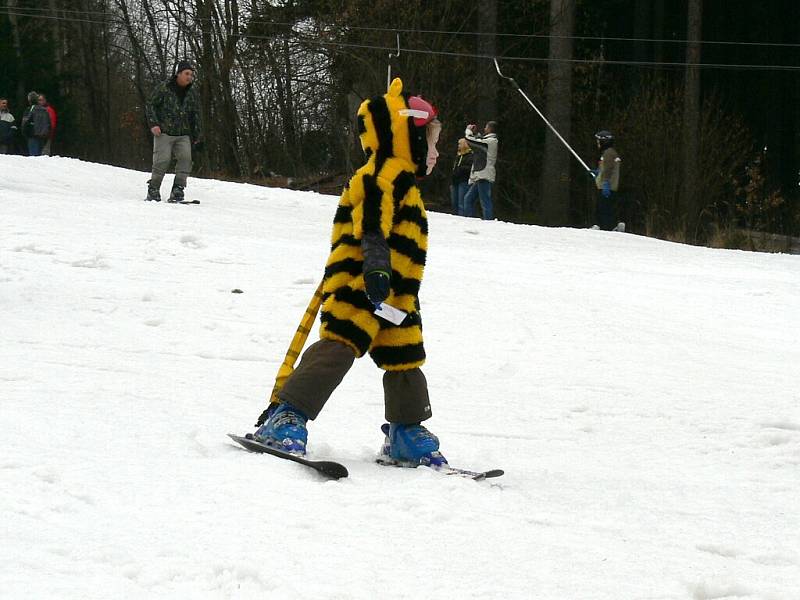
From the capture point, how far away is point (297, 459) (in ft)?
14.8

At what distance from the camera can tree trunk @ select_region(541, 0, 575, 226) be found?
→ 23.3 meters

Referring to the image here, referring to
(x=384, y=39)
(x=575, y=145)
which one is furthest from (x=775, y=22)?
(x=384, y=39)

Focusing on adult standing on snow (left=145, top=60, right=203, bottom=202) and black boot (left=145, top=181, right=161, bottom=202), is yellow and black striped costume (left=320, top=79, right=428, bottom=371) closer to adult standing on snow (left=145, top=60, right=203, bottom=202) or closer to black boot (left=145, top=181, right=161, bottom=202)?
adult standing on snow (left=145, top=60, right=203, bottom=202)

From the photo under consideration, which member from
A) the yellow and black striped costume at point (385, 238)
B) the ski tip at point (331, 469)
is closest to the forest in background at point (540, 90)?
the yellow and black striped costume at point (385, 238)

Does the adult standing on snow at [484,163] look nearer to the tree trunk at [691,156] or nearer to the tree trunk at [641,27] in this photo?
the tree trunk at [691,156]

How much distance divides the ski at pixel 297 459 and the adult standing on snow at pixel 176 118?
9.24 metres

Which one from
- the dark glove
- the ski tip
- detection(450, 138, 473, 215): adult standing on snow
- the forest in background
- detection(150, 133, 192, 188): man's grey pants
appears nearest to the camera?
the ski tip

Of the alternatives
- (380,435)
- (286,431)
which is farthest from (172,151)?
(286,431)

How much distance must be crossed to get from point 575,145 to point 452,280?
15.8 meters

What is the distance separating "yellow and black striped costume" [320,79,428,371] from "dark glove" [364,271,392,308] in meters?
0.25

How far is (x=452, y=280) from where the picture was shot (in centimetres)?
1044

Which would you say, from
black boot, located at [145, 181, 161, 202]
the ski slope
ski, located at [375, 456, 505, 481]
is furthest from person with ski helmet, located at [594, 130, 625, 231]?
ski, located at [375, 456, 505, 481]

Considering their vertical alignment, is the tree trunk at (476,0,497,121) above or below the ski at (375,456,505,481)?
above

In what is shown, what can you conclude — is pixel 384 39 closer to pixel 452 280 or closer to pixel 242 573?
pixel 452 280
